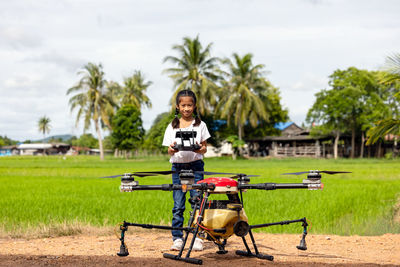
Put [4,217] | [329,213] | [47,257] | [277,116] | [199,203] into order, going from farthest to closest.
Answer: [277,116], [329,213], [4,217], [47,257], [199,203]

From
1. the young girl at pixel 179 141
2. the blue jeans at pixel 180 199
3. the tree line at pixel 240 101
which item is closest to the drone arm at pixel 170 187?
the young girl at pixel 179 141

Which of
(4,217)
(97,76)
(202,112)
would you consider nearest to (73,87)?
(97,76)

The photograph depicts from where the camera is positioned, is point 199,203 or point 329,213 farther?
point 329,213

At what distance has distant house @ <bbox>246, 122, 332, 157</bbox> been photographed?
53.3 metres

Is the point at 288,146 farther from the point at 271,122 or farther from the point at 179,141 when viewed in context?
the point at 179,141

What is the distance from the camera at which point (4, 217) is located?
789 centimetres

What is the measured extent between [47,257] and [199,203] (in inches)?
64.0

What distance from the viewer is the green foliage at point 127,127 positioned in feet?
186

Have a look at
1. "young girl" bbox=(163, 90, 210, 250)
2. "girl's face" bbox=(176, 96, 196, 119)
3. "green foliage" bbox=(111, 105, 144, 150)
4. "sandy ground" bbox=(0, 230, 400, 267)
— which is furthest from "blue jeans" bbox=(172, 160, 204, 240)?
"green foliage" bbox=(111, 105, 144, 150)

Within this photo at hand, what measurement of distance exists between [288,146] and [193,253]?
53670 millimetres

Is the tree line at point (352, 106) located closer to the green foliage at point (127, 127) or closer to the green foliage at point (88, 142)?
the green foliage at point (127, 127)

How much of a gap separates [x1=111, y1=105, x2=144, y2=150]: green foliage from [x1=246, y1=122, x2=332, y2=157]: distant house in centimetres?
1449

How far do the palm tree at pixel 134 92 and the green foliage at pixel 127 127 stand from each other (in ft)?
9.87

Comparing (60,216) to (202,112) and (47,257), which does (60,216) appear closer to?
(47,257)
